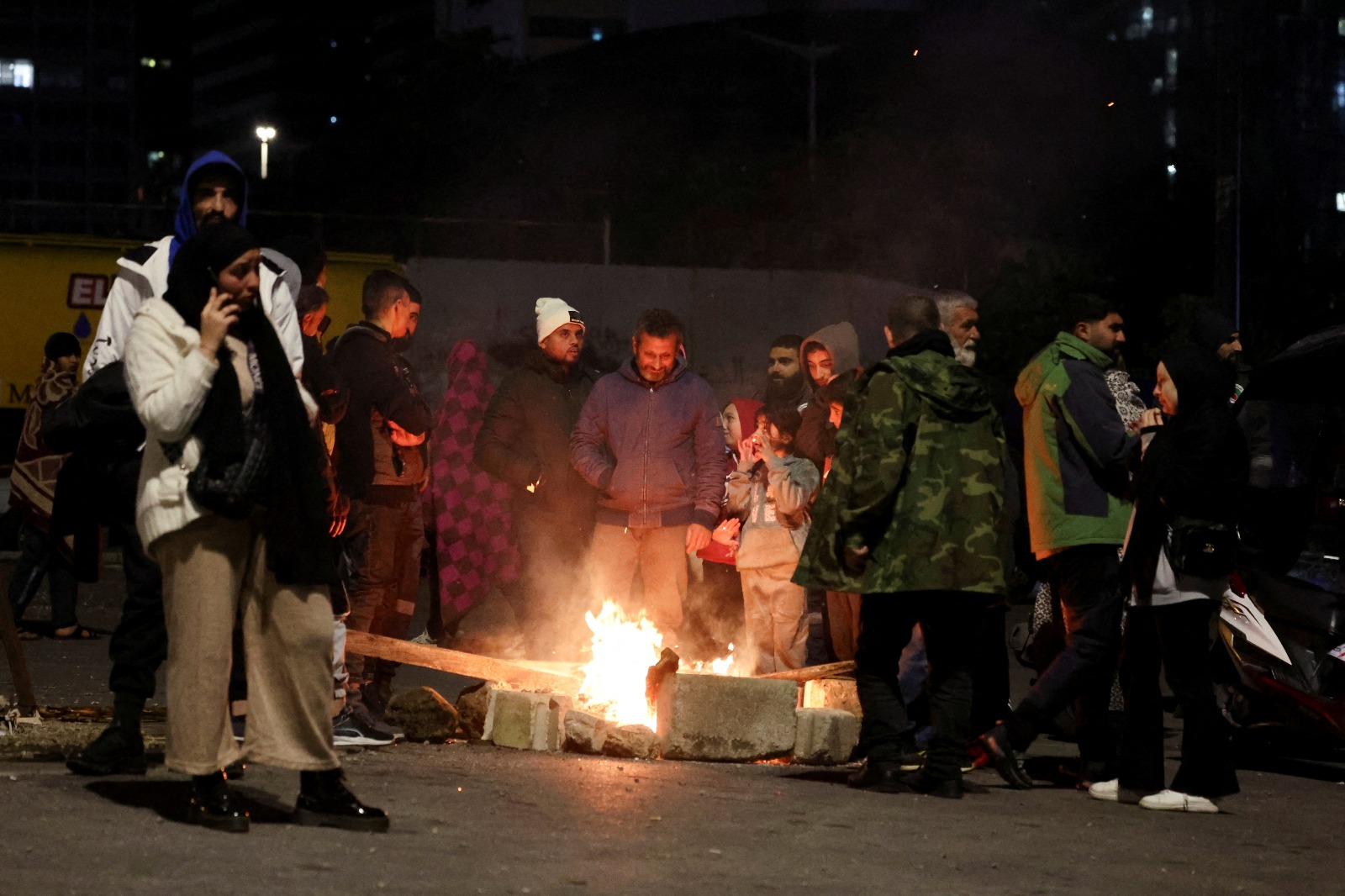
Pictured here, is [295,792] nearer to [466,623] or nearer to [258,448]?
[258,448]

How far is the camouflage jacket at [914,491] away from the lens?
717 centimetres

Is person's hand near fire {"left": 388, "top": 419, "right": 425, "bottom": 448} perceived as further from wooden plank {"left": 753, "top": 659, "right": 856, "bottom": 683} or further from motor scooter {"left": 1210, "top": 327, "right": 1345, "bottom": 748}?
motor scooter {"left": 1210, "top": 327, "right": 1345, "bottom": 748}

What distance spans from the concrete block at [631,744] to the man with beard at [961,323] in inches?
88.9

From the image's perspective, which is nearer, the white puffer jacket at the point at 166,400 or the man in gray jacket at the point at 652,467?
the white puffer jacket at the point at 166,400

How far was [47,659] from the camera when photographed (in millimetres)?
11281

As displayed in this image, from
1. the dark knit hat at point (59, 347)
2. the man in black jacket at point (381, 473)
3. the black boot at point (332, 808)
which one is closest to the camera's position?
the black boot at point (332, 808)

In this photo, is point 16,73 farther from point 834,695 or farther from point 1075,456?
point 1075,456

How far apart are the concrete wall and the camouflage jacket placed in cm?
2020

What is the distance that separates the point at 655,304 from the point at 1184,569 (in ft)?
72.0

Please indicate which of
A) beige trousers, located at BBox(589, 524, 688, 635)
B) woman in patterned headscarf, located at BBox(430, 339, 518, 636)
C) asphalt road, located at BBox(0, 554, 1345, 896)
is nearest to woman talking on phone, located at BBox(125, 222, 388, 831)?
asphalt road, located at BBox(0, 554, 1345, 896)

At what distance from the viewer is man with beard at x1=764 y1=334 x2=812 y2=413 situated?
10133 mm

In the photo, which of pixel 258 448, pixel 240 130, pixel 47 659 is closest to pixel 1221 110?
pixel 47 659

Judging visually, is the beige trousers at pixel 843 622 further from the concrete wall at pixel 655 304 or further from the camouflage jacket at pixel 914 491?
the concrete wall at pixel 655 304

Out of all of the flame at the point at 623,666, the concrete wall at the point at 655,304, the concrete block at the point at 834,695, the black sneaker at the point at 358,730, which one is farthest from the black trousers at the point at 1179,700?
the concrete wall at the point at 655,304
